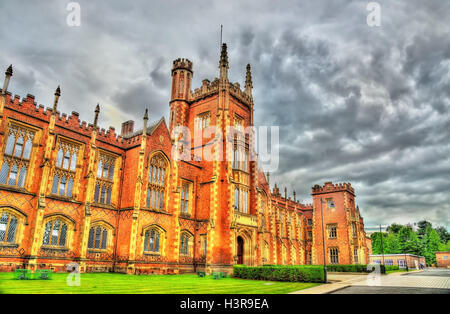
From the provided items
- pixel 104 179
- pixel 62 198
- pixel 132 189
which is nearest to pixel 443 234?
pixel 132 189

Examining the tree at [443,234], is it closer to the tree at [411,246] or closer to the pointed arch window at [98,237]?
the tree at [411,246]

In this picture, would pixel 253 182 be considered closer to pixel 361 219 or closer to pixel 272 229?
pixel 272 229

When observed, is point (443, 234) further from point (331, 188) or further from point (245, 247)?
point (245, 247)

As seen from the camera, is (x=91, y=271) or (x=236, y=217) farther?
(x=236, y=217)

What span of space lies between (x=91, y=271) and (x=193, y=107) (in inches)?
922

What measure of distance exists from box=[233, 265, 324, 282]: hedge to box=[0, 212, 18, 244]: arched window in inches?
755

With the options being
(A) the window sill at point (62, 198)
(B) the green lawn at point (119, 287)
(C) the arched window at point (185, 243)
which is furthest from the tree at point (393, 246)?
(A) the window sill at point (62, 198)

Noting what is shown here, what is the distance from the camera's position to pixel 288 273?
26438mm

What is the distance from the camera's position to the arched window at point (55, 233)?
81.8 ft

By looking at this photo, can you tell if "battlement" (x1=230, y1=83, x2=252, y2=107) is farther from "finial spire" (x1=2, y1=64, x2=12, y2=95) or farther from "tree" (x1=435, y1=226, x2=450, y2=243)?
"tree" (x1=435, y1=226, x2=450, y2=243)

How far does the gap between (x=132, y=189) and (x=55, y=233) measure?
23.9ft

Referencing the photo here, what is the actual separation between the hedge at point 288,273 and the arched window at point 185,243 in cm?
756

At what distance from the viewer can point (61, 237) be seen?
25812 mm
